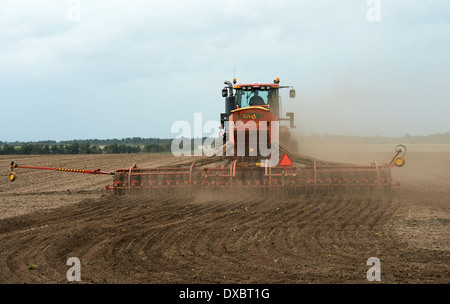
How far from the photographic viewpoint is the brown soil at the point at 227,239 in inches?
241

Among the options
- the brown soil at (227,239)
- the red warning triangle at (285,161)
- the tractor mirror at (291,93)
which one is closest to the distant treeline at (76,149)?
the brown soil at (227,239)

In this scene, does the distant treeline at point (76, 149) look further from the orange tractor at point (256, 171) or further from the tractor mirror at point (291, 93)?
the tractor mirror at point (291, 93)

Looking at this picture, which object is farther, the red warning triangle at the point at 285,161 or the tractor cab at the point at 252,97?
the tractor cab at the point at 252,97

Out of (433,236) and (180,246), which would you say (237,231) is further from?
(433,236)

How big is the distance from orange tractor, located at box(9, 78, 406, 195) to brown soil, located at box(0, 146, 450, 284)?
1.69 ft

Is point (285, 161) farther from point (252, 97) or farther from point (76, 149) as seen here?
point (76, 149)

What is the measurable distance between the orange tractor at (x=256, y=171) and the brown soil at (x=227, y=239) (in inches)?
20.2

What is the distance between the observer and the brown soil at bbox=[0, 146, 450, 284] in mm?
6117

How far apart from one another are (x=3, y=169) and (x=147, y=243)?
2067 centimetres

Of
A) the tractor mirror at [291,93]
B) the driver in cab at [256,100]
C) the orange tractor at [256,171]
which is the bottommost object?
the orange tractor at [256,171]

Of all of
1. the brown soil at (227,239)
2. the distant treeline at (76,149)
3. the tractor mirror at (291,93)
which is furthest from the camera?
the distant treeline at (76,149)

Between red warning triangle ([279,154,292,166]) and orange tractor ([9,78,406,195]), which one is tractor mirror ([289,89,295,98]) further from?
red warning triangle ([279,154,292,166])

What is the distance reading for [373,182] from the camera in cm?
1291

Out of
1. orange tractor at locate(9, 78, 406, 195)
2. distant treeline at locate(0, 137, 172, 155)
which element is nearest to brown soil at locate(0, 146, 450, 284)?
orange tractor at locate(9, 78, 406, 195)
